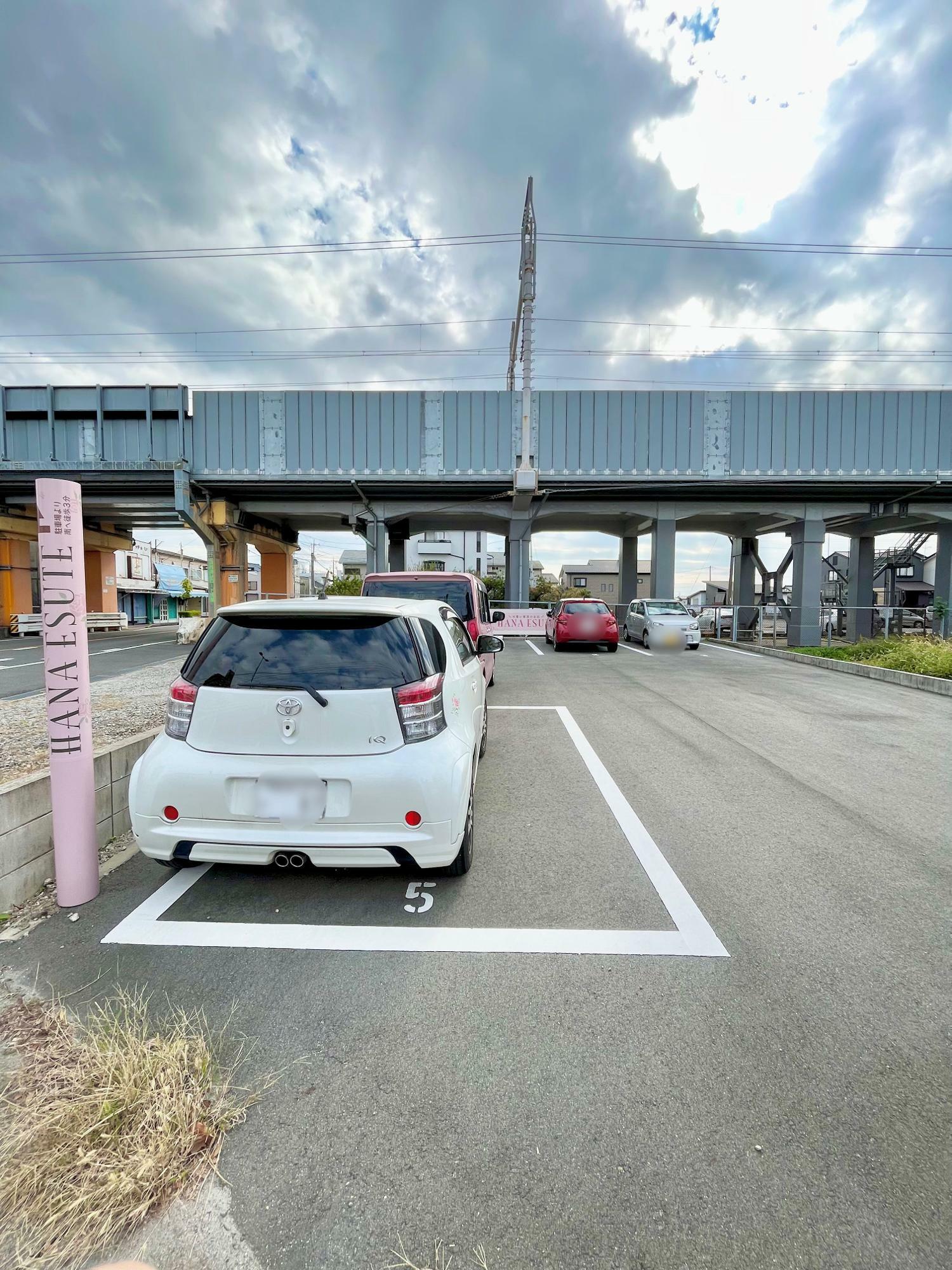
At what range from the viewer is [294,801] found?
9.25ft

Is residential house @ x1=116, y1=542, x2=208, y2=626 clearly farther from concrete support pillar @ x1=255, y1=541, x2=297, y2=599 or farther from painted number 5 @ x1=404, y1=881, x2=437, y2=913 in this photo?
painted number 5 @ x1=404, y1=881, x2=437, y2=913

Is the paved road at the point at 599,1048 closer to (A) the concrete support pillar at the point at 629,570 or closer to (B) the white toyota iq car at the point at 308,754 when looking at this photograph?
(B) the white toyota iq car at the point at 308,754

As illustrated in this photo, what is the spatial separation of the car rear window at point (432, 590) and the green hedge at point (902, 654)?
8855mm

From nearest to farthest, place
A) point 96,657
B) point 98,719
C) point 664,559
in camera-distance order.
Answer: point 98,719 → point 96,657 → point 664,559

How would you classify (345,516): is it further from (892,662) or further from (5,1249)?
(5,1249)

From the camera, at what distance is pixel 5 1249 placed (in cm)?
146

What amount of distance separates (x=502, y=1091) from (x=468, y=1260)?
0.52 meters

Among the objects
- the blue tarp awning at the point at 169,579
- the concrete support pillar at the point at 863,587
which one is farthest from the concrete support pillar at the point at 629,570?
the blue tarp awning at the point at 169,579

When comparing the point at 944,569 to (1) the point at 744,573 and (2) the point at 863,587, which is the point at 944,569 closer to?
(2) the point at 863,587

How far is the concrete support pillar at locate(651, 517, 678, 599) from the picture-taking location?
2334cm

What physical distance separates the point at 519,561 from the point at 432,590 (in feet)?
56.0

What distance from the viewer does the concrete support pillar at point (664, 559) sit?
23344mm

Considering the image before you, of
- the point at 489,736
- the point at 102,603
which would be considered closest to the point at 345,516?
the point at 102,603

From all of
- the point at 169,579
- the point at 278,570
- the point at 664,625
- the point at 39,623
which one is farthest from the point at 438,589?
the point at 169,579
